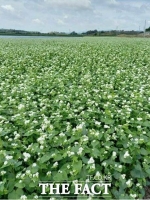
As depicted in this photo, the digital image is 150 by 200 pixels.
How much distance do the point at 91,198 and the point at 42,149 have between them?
96 cm

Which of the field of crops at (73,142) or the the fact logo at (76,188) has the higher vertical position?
the field of crops at (73,142)

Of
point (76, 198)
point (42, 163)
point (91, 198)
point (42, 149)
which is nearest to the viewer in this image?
point (91, 198)

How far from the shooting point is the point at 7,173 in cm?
285

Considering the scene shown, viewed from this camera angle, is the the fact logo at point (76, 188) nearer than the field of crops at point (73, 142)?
Yes

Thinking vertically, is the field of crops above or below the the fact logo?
above

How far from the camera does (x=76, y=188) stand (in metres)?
2.67

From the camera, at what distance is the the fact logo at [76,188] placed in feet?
8.64

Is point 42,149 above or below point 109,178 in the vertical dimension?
above

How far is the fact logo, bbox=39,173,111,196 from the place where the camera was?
2.63 meters

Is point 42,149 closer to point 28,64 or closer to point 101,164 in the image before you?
point 101,164

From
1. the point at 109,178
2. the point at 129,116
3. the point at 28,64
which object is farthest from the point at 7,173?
the point at 28,64

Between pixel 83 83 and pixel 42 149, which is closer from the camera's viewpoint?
pixel 42 149

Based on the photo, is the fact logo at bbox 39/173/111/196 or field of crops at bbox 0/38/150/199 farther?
field of crops at bbox 0/38/150/199

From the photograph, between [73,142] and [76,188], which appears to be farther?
[73,142]
